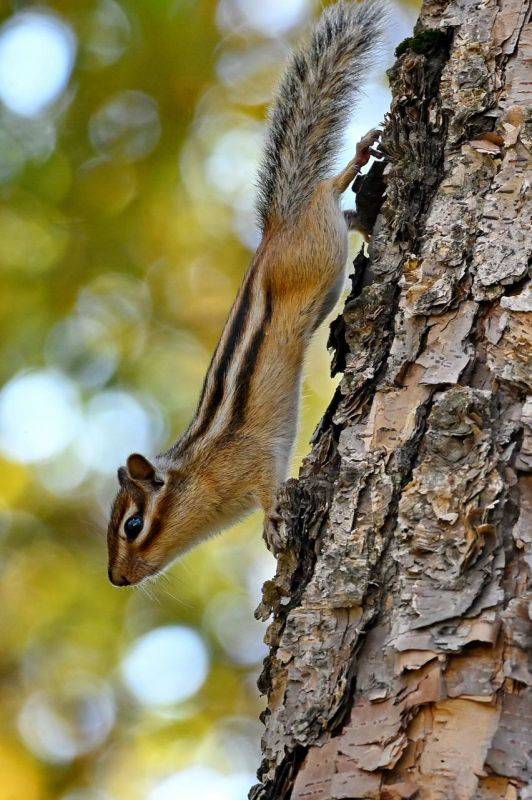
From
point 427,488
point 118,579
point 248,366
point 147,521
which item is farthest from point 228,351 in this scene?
A: point 427,488

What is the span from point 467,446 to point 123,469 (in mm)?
2524

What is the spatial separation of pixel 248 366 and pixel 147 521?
89 cm

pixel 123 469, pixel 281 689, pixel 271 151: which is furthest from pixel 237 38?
pixel 281 689

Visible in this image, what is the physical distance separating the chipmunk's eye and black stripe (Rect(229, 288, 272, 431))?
68 cm

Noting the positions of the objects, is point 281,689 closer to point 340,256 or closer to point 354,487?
point 354,487

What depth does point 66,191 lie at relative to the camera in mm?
5637

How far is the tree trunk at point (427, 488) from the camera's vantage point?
1.87 meters

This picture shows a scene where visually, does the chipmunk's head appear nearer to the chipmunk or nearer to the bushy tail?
the chipmunk

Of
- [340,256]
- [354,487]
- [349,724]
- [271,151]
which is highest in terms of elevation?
[271,151]

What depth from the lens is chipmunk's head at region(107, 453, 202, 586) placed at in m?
4.22

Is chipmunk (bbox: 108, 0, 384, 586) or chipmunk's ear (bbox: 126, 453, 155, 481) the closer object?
chipmunk (bbox: 108, 0, 384, 586)

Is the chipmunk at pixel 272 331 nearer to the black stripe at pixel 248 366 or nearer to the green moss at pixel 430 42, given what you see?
the black stripe at pixel 248 366

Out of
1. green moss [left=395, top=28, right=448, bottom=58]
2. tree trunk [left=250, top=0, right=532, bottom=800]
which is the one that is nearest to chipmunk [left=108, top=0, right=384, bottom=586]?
green moss [left=395, top=28, right=448, bottom=58]

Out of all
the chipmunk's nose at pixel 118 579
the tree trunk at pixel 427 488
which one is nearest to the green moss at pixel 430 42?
the tree trunk at pixel 427 488
